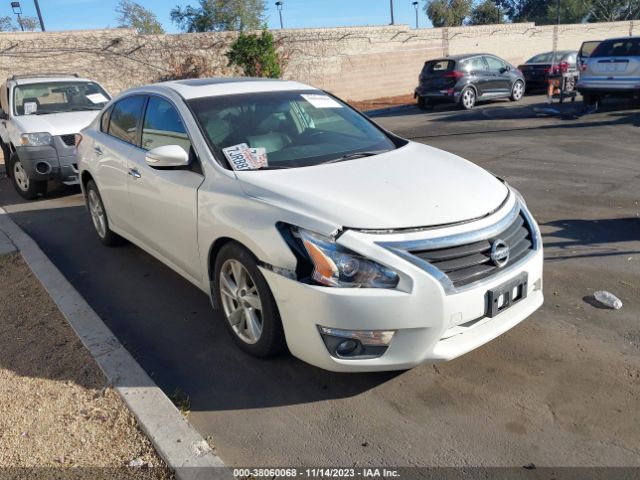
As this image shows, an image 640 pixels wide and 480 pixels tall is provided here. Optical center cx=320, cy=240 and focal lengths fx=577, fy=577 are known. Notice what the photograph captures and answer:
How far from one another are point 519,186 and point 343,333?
5510 millimetres

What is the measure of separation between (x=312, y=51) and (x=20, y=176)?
18.4 metres

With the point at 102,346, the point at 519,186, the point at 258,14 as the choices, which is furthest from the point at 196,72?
the point at 258,14

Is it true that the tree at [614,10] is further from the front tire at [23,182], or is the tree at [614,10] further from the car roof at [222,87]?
the car roof at [222,87]

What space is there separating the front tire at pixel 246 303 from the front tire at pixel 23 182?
597 centimetres

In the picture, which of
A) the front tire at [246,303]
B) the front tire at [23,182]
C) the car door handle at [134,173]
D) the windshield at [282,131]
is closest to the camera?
the front tire at [246,303]

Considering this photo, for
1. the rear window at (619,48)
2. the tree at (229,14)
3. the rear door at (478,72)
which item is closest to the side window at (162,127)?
the rear window at (619,48)

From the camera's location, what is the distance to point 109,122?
562cm

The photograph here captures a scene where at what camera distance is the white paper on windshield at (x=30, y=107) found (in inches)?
352

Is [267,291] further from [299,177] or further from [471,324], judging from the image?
[471,324]

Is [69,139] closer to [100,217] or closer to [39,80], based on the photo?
[39,80]

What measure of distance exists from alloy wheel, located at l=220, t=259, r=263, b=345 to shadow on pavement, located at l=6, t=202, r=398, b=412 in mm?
194

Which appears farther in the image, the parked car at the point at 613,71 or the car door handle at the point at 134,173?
the parked car at the point at 613,71

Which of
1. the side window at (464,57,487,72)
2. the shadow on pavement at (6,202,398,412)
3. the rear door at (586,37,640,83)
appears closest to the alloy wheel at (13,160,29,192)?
the shadow on pavement at (6,202,398,412)

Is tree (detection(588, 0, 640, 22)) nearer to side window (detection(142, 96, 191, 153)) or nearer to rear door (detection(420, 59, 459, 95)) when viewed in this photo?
rear door (detection(420, 59, 459, 95))
